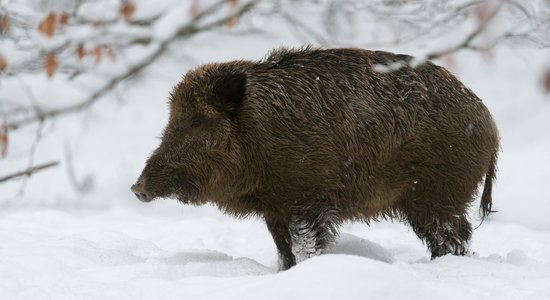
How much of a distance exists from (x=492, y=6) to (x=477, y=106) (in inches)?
141

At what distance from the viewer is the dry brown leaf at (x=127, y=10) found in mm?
4508

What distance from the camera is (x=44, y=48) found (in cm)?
441

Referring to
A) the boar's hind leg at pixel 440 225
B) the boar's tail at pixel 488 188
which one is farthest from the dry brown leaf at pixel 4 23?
the boar's tail at pixel 488 188

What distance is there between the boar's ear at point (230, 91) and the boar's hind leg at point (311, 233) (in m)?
0.95

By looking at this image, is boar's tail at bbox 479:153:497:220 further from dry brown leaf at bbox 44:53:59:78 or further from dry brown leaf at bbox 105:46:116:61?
dry brown leaf at bbox 44:53:59:78

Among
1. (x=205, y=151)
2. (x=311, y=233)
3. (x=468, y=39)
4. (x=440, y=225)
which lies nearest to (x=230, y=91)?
(x=205, y=151)

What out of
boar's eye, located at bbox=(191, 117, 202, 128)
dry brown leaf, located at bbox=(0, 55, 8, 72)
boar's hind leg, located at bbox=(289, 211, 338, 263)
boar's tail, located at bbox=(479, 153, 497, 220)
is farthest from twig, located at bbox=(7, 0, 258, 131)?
boar's tail, located at bbox=(479, 153, 497, 220)

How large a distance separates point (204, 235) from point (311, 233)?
283 centimetres

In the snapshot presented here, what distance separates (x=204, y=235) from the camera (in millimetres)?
8219

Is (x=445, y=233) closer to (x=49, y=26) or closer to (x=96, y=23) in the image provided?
(x=96, y=23)

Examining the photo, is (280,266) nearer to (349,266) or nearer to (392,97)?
(392,97)

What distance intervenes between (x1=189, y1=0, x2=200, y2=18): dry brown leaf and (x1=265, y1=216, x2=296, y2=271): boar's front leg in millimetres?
2226

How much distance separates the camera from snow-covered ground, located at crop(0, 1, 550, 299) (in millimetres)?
4105

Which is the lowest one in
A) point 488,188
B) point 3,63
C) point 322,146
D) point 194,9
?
point 488,188
